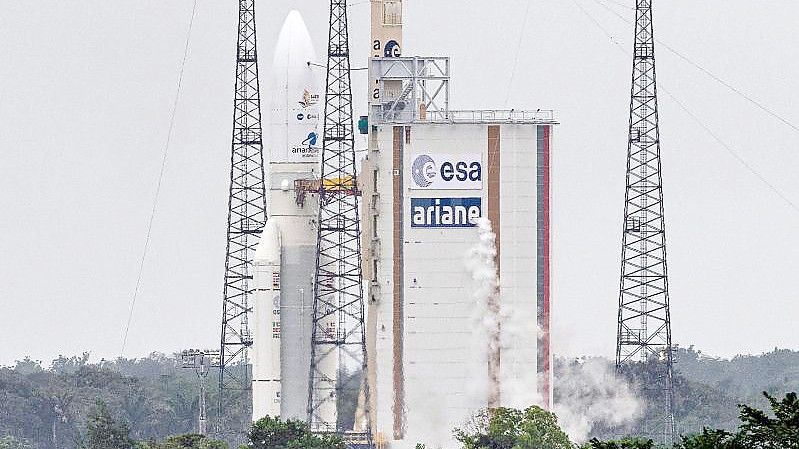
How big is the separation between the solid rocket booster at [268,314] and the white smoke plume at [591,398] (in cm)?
1421

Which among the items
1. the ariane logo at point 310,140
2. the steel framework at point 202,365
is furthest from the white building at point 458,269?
the steel framework at point 202,365

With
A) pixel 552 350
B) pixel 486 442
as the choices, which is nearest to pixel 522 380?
pixel 552 350

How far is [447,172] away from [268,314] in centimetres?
1388

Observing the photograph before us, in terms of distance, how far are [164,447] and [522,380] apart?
17.1 metres

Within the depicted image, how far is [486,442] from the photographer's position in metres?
115

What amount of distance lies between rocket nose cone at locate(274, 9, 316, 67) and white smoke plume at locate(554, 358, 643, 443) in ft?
69.5

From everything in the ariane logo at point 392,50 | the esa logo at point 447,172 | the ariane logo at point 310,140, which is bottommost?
the esa logo at point 447,172

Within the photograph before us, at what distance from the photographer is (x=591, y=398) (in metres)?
136

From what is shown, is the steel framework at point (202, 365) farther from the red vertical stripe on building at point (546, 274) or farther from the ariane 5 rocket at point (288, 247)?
the red vertical stripe on building at point (546, 274)

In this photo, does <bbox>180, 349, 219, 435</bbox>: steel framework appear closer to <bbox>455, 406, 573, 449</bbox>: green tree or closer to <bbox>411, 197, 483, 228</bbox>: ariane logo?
<bbox>411, 197, 483, 228</bbox>: ariane logo

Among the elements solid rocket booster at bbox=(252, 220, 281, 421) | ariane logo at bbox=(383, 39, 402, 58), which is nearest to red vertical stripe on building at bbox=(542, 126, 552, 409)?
ariane logo at bbox=(383, 39, 402, 58)

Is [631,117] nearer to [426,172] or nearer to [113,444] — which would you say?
[426,172]

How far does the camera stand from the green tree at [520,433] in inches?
4464

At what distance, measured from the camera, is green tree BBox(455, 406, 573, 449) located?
113 m
